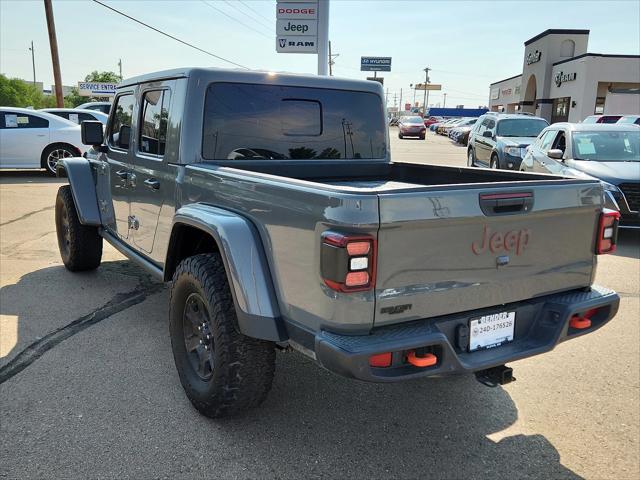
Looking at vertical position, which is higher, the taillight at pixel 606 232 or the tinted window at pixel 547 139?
the tinted window at pixel 547 139

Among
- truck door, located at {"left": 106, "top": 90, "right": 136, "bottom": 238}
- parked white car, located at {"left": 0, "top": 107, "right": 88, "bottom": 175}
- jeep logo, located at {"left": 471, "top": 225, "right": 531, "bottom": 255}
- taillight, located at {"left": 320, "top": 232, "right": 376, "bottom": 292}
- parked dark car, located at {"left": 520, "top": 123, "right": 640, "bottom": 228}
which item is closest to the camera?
taillight, located at {"left": 320, "top": 232, "right": 376, "bottom": 292}

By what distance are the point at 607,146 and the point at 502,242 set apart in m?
7.39

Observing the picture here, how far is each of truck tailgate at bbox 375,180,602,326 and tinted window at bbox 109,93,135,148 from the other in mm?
2958

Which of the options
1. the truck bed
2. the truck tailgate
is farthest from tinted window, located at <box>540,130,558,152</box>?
the truck tailgate

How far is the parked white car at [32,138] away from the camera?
13.1 metres

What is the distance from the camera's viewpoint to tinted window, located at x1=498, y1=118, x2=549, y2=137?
13789 millimetres

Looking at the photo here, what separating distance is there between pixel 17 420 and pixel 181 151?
6.05 feet

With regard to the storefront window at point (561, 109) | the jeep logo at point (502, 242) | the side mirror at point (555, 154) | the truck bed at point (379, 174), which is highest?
the storefront window at point (561, 109)

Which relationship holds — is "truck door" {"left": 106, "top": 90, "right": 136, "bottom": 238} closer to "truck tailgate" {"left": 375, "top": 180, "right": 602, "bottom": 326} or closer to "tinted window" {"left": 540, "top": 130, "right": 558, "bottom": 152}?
"truck tailgate" {"left": 375, "top": 180, "right": 602, "bottom": 326}

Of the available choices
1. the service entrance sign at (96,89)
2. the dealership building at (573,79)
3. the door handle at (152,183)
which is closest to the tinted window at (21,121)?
the door handle at (152,183)

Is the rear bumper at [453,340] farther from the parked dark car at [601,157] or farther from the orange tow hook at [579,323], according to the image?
the parked dark car at [601,157]

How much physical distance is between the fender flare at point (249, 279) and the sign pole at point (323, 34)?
1241cm

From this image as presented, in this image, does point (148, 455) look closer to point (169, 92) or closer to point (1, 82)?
point (169, 92)

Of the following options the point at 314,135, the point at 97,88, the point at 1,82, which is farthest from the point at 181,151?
the point at 1,82
